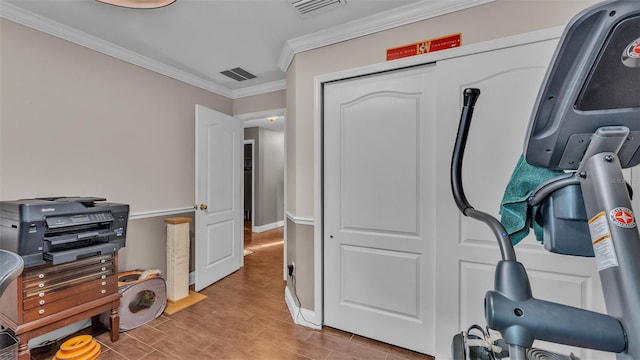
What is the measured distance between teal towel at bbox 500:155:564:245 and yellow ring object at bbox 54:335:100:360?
2535mm

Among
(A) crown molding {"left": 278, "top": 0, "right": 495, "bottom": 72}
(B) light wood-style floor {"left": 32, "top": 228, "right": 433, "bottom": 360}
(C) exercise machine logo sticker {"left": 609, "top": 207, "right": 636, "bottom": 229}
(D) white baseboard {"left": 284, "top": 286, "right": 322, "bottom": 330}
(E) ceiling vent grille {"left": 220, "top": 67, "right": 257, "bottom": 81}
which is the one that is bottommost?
(B) light wood-style floor {"left": 32, "top": 228, "right": 433, "bottom": 360}

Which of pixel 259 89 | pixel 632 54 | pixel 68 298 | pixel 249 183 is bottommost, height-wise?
pixel 68 298

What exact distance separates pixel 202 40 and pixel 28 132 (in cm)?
147

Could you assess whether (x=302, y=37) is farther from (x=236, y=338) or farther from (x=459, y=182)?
(x=236, y=338)

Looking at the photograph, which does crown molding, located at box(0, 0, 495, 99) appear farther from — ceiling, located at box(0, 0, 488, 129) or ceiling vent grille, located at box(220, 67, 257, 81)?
ceiling vent grille, located at box(220, 67, 257, 81)

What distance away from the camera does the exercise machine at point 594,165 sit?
0.44m

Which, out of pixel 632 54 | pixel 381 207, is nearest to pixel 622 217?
pixel 632 54

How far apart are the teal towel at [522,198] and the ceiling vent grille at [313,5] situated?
5.49 feet

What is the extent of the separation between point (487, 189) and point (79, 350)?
2865 millimetres

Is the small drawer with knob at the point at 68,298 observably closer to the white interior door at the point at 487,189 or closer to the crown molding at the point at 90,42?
the crown molding at the point at 90,42

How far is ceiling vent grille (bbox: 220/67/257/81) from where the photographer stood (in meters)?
2.93

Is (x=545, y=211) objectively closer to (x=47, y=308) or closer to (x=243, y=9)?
(x=243, y=9)

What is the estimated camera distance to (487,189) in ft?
5.44

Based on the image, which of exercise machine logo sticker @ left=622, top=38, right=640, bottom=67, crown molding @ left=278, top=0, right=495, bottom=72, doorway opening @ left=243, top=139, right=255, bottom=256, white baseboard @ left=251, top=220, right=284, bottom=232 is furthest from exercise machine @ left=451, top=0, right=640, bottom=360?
white baseboard @ left=251, top=220, right=284, bottom=232
